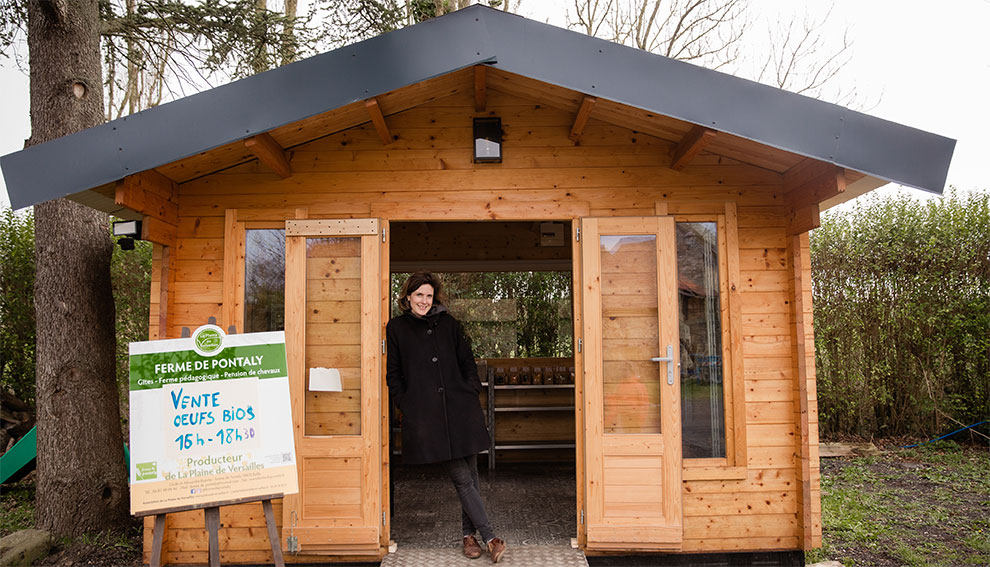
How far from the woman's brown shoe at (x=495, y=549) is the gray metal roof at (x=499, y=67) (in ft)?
8.60

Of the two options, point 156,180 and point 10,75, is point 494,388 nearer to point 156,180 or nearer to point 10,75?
point 156,180

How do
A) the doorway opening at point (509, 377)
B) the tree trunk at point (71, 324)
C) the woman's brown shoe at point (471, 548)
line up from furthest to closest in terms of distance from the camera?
the doorway opening at point (509, 377) < the tree trunk at point (71, 324) < the woman's brown shoe at point (471, 548)

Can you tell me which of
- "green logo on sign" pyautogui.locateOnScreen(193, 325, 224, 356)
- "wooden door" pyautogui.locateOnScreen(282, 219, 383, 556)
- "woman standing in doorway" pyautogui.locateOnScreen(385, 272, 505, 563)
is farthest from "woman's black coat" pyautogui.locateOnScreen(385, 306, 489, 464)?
"green logo on sign" pyautogui.locateOnScreen(193, 325, 224, 356)

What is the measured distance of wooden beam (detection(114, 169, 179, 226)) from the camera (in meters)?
3.45

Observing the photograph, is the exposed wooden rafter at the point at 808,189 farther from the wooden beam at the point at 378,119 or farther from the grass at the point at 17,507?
the grass at the point at 17,507

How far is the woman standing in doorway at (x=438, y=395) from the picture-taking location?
3.66m

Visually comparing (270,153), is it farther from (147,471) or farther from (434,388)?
(147,471)

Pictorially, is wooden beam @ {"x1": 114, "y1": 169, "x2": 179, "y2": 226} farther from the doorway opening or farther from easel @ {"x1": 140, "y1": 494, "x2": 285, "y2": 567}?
the doorway opening

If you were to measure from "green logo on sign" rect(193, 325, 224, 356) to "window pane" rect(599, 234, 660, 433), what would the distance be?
2.24 meters

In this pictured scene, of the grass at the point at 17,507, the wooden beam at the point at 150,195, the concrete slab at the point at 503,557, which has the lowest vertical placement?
the grass at the point at 17,507

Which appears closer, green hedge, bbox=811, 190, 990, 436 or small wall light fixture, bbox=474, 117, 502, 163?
small wall light fixture, bbox=474, 117, 502, 163

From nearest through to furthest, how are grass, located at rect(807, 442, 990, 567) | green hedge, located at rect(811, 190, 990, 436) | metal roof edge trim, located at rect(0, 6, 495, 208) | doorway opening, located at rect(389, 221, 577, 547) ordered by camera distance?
metal roof edge trim, located at rect(0, 6, 495, 208)
grass, located at rect(807, 442, 990, 567)
doorway opening, located at rect(389, 221, 577, 547)
green hedge, located at rect(811, 190, 990, 436)

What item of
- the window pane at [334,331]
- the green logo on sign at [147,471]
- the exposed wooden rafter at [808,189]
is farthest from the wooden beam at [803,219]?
the green logo on sign at [147,471]

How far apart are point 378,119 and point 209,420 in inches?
75.9
